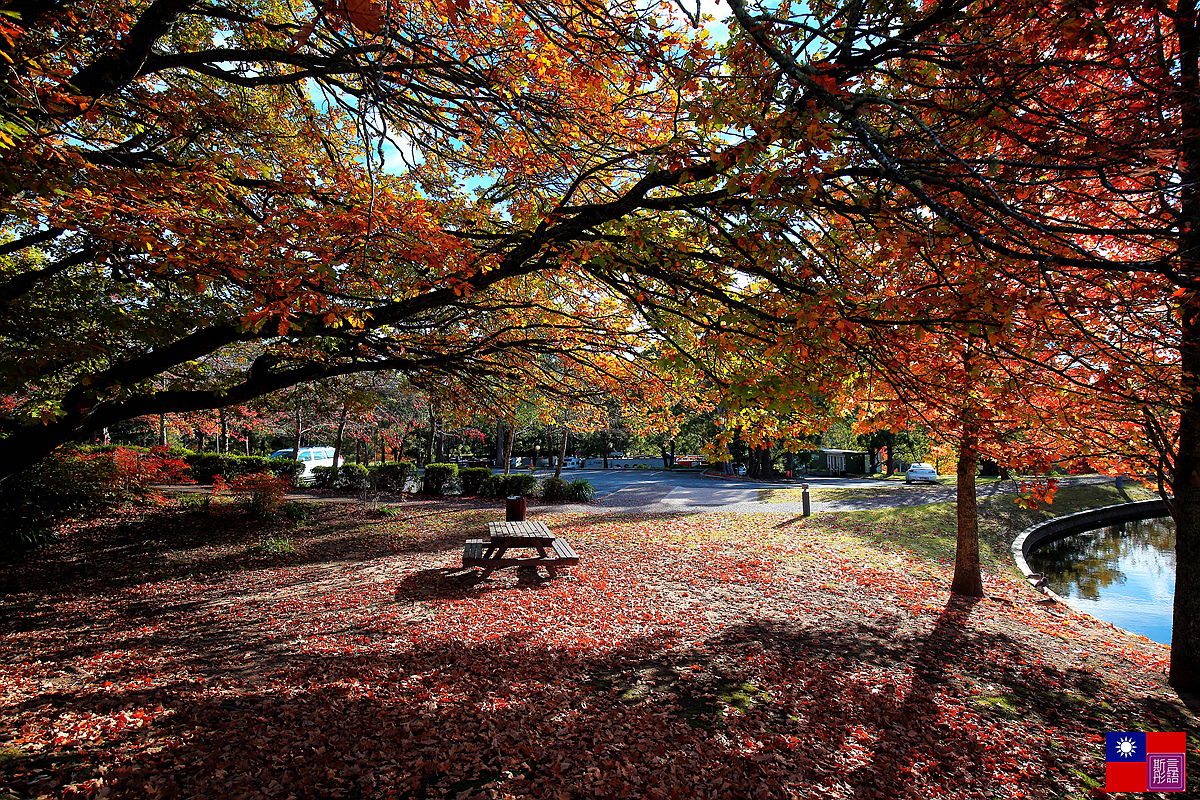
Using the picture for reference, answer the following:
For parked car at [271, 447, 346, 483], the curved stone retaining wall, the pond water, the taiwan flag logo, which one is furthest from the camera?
parked car at [271, 447, 346, 483]

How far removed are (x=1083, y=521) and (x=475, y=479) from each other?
21.9 m

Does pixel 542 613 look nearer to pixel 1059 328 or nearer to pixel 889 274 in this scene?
pixel 889 274

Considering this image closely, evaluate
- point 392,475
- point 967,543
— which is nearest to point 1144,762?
Result: point 967,543

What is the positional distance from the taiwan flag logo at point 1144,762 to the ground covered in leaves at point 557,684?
0.43ft

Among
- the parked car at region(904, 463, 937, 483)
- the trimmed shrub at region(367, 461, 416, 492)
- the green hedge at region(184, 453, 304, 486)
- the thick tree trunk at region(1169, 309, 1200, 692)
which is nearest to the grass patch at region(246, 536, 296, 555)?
the trimmed shrub at region(367, 461, 416, 492)

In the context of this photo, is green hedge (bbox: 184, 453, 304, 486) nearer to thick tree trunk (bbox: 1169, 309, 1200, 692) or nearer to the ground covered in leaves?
the ground covered in leaves

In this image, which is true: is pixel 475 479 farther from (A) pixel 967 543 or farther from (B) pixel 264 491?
(A) pixel 967 543

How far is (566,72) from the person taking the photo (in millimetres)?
A: 4770

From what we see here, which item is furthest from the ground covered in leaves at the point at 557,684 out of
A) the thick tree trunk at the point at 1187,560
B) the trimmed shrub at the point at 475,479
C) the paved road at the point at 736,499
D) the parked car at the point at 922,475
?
the parked car at the point at 922,475

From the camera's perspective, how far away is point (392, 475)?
22734 mm

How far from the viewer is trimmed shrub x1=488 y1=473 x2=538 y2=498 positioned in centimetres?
2077

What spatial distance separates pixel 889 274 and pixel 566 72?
11.4 feet

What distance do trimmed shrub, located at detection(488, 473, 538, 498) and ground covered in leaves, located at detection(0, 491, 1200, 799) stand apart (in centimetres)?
1112

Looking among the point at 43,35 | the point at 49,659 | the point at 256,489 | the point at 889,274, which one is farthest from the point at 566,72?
the point at 256,489
